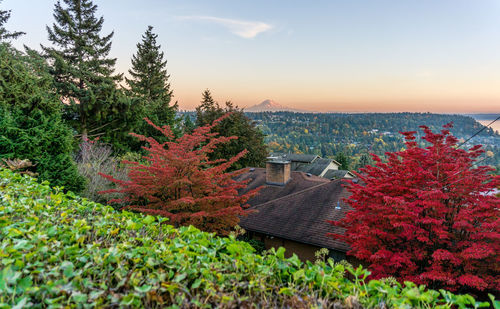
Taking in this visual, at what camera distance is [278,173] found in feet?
46.5

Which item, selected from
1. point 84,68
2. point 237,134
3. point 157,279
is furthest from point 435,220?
point 84,68

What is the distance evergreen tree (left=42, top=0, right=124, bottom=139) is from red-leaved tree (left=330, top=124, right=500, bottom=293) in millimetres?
16830

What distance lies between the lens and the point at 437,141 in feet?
19.2

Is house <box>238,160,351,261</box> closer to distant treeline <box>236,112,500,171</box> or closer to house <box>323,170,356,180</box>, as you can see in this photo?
house <box>323,170,356,180</box>

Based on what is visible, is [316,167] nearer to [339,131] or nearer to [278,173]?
[278,173]

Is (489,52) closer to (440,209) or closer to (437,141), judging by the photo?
(437,141)

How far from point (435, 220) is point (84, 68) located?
21.6 meters

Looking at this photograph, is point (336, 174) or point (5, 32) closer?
point (5, 32)

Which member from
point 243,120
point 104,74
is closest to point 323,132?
point 243,120

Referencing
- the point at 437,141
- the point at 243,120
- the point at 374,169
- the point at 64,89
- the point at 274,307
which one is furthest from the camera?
the point at 243,120

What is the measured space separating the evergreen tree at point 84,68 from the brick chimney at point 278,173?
11.1 metres

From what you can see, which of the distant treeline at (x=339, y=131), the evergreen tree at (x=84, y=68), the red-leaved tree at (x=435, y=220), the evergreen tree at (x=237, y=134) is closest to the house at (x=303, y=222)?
the red-leaved tree at (x=435, y=220)

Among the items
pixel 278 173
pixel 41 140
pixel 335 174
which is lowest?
pixel 335 174

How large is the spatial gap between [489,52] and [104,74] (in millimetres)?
22819
